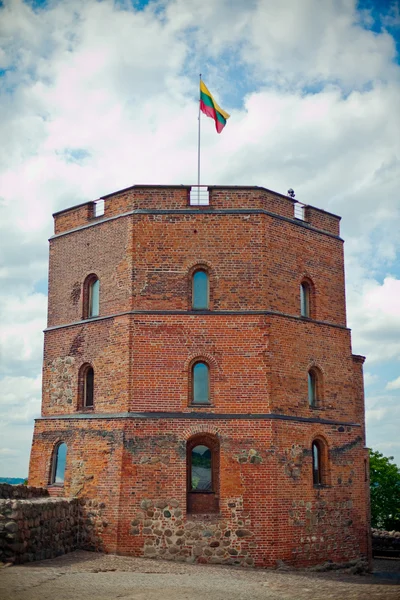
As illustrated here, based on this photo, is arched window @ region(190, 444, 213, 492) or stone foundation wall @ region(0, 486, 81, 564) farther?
arched window @ region(190, 444, 213, 492)

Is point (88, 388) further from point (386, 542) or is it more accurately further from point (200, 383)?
point (386, 542)

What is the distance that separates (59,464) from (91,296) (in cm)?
481

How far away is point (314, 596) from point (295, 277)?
30.6 feet

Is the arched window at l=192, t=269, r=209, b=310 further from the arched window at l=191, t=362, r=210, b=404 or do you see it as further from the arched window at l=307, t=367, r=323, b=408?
the arched window at l=307, t=367, r=323, b=408

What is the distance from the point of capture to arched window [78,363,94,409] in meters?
20.1

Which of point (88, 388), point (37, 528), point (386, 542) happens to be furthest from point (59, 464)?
point (386, 542)

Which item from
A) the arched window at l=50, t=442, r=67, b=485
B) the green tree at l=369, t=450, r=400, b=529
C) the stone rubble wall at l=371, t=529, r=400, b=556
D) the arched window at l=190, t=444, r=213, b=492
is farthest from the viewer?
the green tree at l=369, t=450, r=400, b=529

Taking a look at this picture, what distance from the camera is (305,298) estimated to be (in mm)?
21125

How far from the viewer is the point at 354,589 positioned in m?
14.6

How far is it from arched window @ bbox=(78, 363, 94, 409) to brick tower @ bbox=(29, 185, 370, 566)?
55mm

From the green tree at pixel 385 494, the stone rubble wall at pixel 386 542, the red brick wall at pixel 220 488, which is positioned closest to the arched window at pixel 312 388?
the red brick wall at pixel 220 488

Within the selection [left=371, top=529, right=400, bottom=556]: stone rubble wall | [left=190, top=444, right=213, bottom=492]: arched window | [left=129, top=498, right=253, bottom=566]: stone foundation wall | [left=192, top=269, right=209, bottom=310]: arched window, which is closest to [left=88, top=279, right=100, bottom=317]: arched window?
[left=192, top=269, right=209, bottom=310]: arched window

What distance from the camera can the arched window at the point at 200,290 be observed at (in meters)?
19.6

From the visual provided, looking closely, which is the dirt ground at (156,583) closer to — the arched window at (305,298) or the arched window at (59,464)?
the arched window at (59,464)
